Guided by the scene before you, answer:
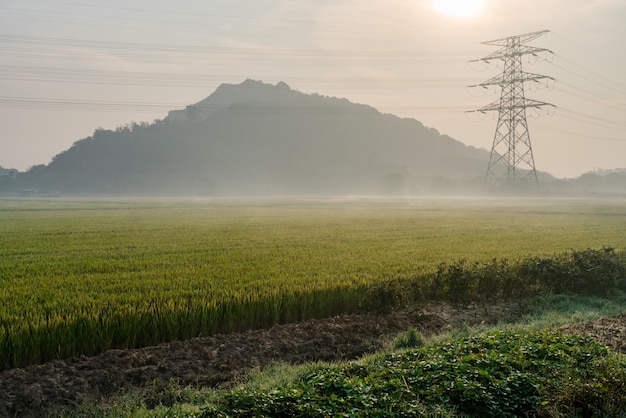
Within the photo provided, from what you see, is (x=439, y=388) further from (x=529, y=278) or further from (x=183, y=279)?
(x=529, y=278)

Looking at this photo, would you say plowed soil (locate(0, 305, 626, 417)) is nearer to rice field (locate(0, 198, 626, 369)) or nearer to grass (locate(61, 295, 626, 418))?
grass (locate(61, 295, 626, 418))

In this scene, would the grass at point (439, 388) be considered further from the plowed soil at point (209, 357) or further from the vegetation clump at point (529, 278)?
the vegetation clump at point (529, 278)

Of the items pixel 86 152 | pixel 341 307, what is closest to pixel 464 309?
pixel 341 307

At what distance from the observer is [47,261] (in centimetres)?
1886

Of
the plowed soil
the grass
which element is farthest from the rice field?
the grass

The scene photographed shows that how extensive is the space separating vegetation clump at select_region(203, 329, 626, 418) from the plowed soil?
2.11 metres

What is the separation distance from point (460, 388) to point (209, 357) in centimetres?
479

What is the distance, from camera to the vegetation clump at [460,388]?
6.14 metres

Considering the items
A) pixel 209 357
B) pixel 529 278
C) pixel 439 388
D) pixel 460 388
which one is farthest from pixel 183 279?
pixel 529 278

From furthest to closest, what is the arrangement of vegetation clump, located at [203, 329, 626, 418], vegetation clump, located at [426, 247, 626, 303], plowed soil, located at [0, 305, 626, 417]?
vegetation clump, located at [426, 247, 626, 303], plowed soil, located at [0, 305, 626, 417], vegetation clump, located at [203, 329, 626, 418]

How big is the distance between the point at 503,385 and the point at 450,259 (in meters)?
13.3

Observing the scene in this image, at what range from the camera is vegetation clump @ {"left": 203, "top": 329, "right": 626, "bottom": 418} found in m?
6.14

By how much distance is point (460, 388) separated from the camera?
22.0 ft

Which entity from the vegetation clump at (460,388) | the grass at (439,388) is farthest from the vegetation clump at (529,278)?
the vegetation clump at (460,388)
